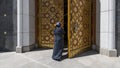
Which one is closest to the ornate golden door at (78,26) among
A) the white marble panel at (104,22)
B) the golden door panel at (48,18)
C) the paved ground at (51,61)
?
the paved ground at (51,61)

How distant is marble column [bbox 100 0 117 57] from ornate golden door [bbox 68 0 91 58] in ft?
3.08

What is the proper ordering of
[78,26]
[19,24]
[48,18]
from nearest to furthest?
1. [78,26]
2. [19,24]
3. [48,18]

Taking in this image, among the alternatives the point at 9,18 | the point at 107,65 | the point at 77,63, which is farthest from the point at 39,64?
the point at 9,18

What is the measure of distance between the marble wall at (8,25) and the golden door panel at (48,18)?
1.53 meters

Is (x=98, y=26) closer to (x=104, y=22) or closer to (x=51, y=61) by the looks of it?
(x=104, y=22)

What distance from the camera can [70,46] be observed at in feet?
27.5

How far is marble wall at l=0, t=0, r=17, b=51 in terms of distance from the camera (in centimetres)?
976

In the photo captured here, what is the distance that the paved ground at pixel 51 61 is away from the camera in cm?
769

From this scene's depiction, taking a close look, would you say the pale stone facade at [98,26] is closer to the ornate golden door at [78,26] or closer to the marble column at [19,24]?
the marble column at [19,24]

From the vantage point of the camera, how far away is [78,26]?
9070mm

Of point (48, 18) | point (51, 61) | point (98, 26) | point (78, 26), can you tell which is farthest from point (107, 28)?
point (48, 18)

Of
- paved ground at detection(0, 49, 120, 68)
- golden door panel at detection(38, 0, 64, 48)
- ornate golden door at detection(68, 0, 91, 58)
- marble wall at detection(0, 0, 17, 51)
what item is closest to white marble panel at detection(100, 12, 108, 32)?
ornate golden door at detection(68, 0, 91, 58)

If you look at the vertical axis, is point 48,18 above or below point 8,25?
above

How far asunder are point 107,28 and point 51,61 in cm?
281
